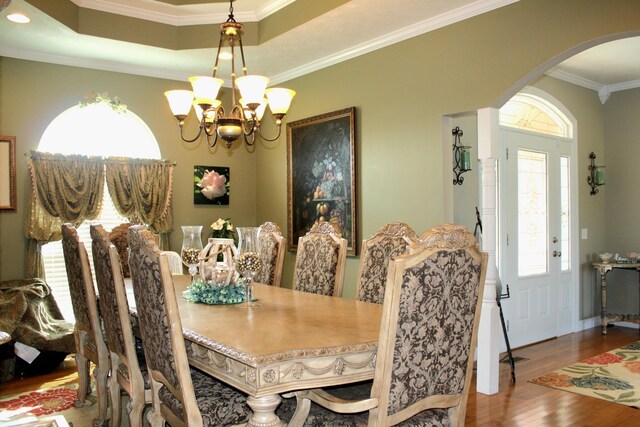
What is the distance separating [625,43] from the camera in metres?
4.85

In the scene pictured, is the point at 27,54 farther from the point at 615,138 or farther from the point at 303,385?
the point at 615,138

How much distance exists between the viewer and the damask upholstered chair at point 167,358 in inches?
75.2

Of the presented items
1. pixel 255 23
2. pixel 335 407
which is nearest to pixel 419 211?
pixel 255 23

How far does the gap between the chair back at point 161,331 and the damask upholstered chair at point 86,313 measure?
78 cm

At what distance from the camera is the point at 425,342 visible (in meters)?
1.84

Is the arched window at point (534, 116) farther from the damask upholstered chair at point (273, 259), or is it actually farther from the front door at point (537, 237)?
the damask upholstered chair at point (273, 259)

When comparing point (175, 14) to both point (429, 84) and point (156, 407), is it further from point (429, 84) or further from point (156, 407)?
point (156, 407)

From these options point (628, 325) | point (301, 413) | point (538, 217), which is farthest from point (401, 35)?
point (628, 325)

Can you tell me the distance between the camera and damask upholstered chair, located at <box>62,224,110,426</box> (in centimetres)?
287

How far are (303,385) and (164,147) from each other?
14.0ft

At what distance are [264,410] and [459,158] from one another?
3.43 metres

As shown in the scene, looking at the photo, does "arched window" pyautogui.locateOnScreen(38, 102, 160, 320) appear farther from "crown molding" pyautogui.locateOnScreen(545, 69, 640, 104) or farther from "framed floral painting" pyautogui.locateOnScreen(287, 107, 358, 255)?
"crown molding" pyautogui.locateOnScreen(545, 69, 640, 104)

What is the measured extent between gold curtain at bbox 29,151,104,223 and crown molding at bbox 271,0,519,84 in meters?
2.18

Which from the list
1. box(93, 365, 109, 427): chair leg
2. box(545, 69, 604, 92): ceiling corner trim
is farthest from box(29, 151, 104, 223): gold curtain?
box(545, 69, 604, 92): ceiling corner trim
